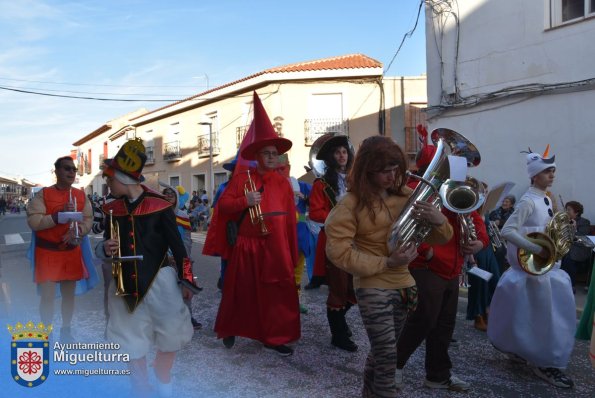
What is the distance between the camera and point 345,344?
4934 millimetres

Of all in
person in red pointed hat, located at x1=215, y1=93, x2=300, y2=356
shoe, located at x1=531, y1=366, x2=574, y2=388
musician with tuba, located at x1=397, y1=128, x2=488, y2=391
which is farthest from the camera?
person in red pointed hat, located at x1=215, y1=93, x2=300, y2=356

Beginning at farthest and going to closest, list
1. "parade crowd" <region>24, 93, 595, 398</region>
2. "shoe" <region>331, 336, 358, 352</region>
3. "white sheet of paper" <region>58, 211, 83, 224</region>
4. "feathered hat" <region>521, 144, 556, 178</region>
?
"white sheet of paper" <region>58, 211, 83, 224</region> → "shoe" <region>331, 336, 358, 352</region> → "feathered hat" <region>521, 144, 556, 178</region> → "parade crowd" <region>24, 93, 595, 398</region>

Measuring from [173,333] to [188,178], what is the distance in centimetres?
2552

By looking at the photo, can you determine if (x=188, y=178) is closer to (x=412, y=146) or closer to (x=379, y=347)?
(x=412, y=146)

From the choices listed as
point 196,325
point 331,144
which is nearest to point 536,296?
point 331,144

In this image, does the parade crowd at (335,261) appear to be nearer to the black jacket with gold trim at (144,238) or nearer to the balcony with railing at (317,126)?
the black jacket with gold trim at (144,238)

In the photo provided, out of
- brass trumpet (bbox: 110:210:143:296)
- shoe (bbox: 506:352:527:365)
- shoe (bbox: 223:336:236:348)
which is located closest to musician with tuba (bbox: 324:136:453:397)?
brass trumpet (bbox: 110:210:143:296)

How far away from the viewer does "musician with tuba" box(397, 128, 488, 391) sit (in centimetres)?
372

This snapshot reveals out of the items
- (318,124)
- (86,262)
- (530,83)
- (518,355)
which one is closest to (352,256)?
(518,355)

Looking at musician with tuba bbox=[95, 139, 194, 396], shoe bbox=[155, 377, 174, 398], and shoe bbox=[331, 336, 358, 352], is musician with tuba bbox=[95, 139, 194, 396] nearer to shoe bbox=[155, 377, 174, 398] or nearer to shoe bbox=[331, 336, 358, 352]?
shoe bbox=[155, 377, 174, 398]

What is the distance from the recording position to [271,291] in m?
4.66

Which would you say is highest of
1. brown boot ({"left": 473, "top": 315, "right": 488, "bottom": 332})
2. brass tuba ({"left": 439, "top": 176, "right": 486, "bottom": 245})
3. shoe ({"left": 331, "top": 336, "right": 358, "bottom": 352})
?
brass tuba ({"left": 439, "top": 176, "right": 486, "bottom": 245})

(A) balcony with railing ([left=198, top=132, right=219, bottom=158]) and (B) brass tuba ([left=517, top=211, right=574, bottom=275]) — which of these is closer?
(B) brass tuba ([left=517, top=211, right=574, bottom=275])

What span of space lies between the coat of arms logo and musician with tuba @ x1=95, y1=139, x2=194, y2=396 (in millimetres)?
609
